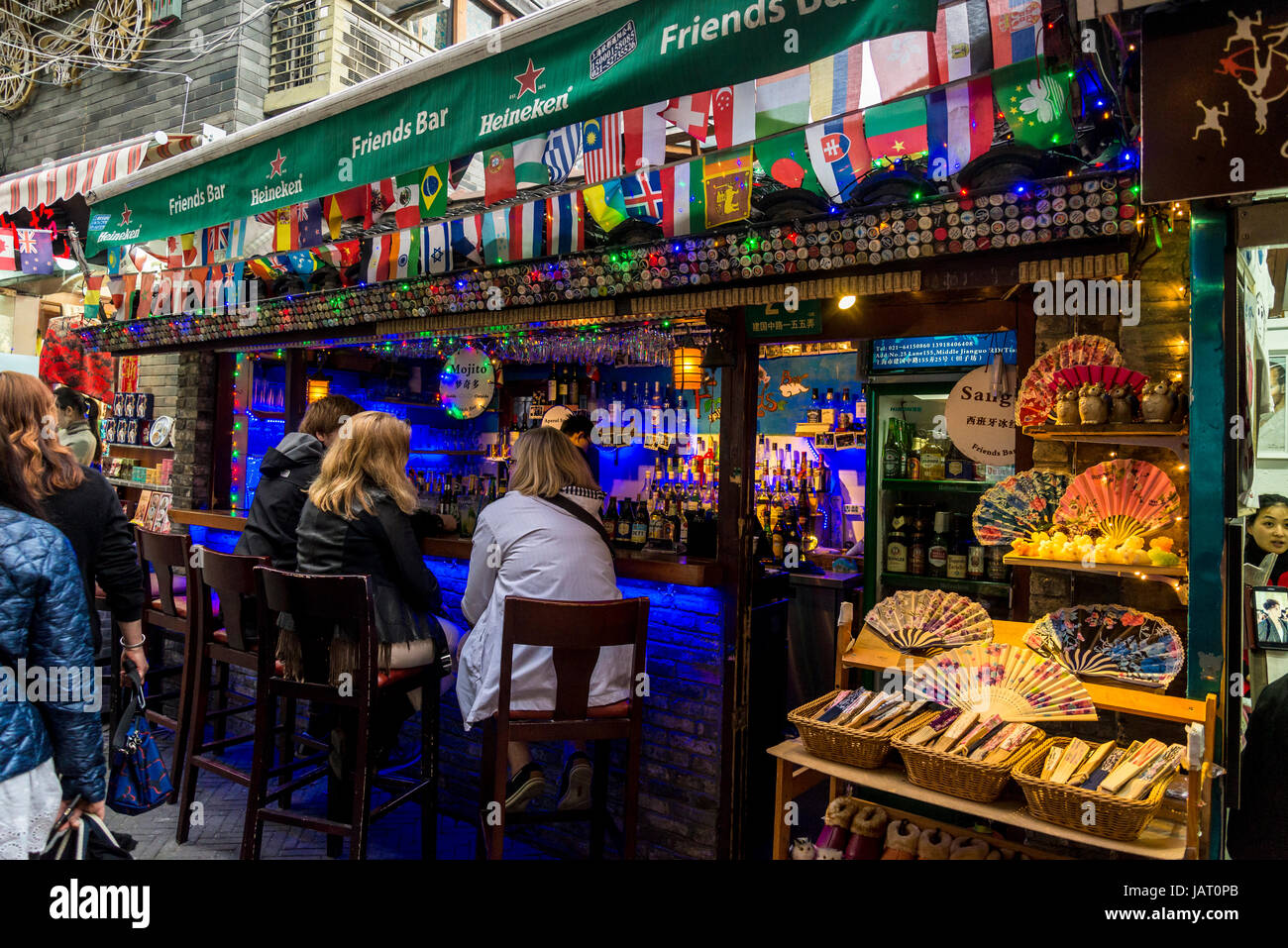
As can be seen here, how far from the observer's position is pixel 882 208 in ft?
9.32

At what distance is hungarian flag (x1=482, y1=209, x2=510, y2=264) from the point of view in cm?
398

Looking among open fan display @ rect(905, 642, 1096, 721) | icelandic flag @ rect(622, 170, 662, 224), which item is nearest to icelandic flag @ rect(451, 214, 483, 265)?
icelandic flag @ rect(622, 170, 662, 224)

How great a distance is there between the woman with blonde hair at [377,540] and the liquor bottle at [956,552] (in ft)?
10.9

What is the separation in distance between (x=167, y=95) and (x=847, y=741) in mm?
8430

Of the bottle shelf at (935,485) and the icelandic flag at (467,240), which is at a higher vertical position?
the icelandic flag at (467,240)

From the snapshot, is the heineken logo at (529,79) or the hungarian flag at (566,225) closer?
the heineken logo at (529,79)

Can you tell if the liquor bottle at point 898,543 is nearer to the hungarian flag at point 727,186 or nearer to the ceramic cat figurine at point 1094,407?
the ceramic cat figurine at point 1094,407

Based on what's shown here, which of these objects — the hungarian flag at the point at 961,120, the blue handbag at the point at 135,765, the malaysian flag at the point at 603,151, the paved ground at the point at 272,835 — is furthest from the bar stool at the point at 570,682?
the hungarian flag at the point at 961,120

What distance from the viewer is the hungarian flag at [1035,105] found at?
2.35m

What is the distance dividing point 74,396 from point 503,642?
367 centimetres

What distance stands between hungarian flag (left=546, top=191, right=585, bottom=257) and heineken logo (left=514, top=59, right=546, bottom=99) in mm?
1260

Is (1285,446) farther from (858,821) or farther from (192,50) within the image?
(192,50)

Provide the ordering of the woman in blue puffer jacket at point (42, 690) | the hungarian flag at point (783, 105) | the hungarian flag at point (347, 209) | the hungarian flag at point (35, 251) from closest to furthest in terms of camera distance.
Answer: the woman in blue puffer jacket at point (42, 690) < the hungarian flag at point (783, 105) < the hungarian flag at point (347, 209) < the hungarian flag at point (35, 251)
